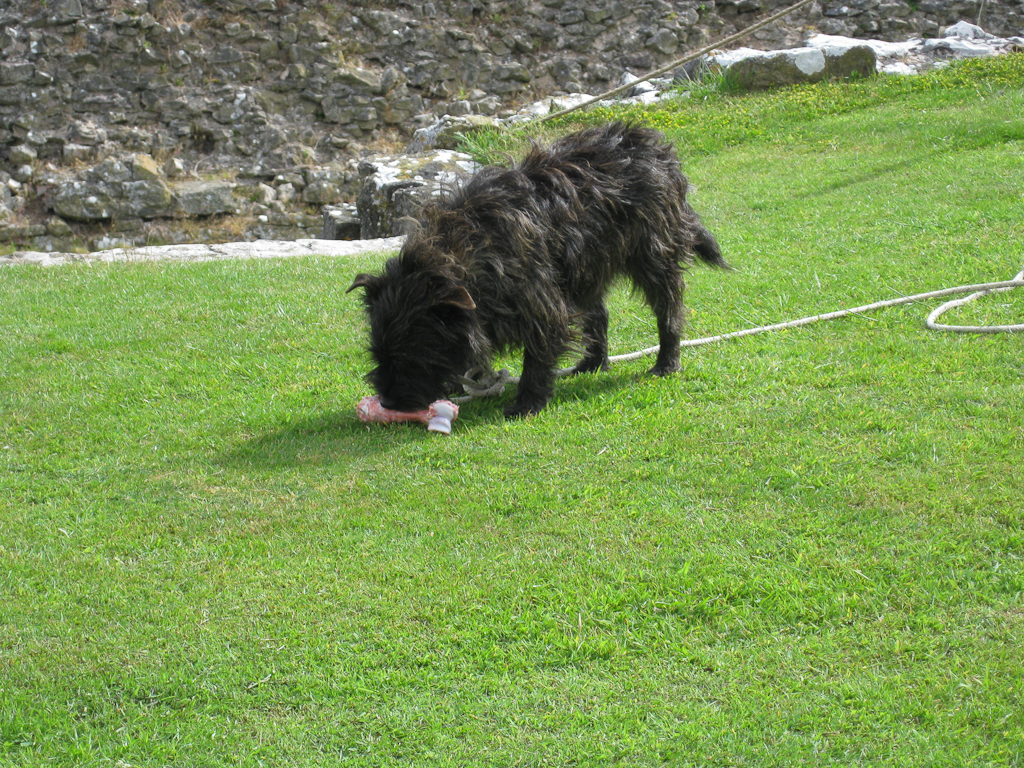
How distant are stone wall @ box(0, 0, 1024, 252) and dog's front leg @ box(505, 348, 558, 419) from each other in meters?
11.6

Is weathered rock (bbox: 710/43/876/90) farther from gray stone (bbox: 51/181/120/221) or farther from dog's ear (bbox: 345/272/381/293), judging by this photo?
dog's ear (bbox: 345/272/381/293)

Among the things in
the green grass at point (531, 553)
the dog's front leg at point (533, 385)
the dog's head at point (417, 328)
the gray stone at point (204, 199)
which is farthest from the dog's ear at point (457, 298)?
the gray stone at point (204, 199)

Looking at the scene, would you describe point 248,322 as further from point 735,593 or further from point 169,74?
point 169,74

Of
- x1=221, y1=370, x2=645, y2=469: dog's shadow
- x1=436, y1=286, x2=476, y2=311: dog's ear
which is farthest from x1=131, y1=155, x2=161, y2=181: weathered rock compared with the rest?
x1=436, y1=286, x2=476, y2=311: dog's ear

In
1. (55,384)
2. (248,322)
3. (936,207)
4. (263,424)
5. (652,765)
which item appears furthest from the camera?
(936,207)

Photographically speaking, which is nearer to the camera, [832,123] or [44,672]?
[44,672]

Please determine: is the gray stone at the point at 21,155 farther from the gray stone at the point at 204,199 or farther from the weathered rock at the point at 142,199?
the gray stone at the point at 204,199

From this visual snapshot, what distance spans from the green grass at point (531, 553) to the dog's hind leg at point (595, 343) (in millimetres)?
151

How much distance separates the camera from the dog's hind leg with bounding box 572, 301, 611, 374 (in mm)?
6039

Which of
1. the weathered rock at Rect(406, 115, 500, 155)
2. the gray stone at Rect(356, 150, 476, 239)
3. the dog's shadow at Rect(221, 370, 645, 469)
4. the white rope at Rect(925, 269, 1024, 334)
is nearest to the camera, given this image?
the dog's shadow at Rect(221, 370, 645, 469)

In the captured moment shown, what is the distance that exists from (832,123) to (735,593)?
10966 millimetres

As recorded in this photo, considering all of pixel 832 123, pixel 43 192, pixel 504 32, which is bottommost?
pixel 43 192

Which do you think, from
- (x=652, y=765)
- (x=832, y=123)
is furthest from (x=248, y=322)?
(x=832, y=123)

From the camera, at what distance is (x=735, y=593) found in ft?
11.5
